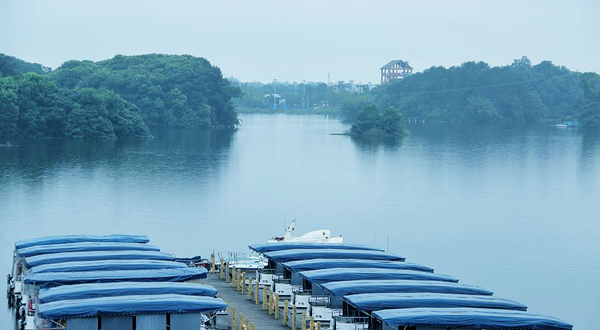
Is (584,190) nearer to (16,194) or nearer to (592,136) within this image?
(16,194)

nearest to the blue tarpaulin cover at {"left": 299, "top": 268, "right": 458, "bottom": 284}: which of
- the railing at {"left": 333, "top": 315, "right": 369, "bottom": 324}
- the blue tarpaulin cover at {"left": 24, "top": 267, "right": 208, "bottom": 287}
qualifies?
the railing at {"left": 333, "top": 315, "right": 369, "bottom": 324}

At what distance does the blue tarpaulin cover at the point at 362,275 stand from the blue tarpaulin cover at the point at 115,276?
9.70 feet

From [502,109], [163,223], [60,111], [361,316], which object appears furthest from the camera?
[502,109]

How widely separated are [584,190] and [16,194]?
41764 millimetres

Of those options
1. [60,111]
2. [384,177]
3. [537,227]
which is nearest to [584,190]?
[384,177]

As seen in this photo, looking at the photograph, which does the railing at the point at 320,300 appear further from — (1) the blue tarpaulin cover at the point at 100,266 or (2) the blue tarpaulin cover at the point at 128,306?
(1) the blue tarpaulin cover at the point at 100,266

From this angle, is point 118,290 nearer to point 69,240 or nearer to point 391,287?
point 391,287

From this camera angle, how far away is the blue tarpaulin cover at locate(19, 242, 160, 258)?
1227 inches

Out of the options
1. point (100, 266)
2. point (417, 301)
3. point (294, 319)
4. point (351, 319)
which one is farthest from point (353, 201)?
point (417, 301)

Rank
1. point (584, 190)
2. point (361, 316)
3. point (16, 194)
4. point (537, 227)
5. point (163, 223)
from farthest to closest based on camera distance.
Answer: point (584, 190), point (16, 194), point (537, 227), point (163, 223), point (361, 316)

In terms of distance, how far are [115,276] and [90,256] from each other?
337cm

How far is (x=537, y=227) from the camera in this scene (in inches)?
2329

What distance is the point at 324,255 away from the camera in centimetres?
3114

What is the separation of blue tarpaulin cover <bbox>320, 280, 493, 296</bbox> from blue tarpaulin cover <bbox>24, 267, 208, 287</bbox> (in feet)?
11.9
